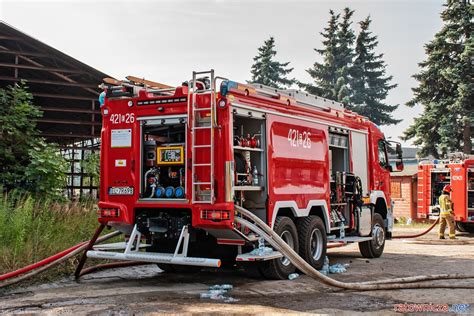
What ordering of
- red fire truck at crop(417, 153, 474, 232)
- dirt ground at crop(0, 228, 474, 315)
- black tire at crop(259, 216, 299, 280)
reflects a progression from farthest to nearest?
1. red fire truck at crop(417, 153, 474, 232)
2. black tire at crop(259, 216, 299, 280)
3. dirt ground at crop(0, 228, 474, 315)

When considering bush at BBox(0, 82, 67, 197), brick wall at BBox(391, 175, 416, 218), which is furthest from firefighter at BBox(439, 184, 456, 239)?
bush at BBox(0, 82, 67, 197)

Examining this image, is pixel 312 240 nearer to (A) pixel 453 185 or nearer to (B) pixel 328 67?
(A) pixel 453 185

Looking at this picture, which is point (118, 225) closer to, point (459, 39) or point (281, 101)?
point (281, 101)

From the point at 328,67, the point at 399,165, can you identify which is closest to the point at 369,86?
the point at 328,67

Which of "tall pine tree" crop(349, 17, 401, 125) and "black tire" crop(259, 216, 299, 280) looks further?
"tall pine tree" crop(349, 17, 401, 125)

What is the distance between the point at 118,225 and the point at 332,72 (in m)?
32.0

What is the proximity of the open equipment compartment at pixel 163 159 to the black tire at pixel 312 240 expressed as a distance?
2385 millimetres

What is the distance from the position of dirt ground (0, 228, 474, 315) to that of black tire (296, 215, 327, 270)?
0.39 metres

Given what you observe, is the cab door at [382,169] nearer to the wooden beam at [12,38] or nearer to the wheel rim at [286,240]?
the wheel rim at [286,240]

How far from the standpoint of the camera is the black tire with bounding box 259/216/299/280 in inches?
333

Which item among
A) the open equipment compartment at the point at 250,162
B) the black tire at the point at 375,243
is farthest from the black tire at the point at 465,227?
the open equipment compartment at the point at 250,162

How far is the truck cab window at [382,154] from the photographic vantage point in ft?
42.6

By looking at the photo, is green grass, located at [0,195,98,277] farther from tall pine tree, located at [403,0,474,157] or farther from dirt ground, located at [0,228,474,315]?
tall pine tree, located at [403,0,474,157]

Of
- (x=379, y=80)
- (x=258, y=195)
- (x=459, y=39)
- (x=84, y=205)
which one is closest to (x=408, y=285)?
(x=258, y=195)
